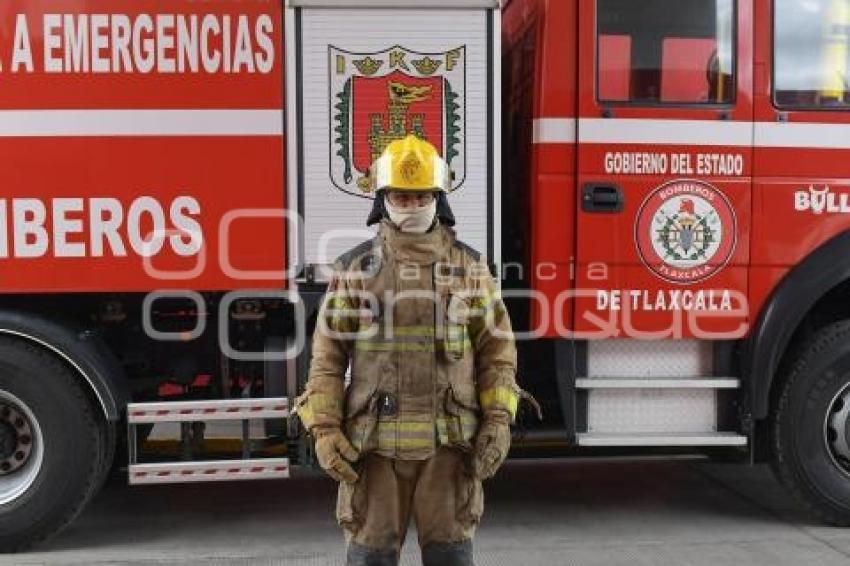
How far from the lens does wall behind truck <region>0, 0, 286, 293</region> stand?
4379 millimetres

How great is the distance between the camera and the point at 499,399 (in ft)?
9.86

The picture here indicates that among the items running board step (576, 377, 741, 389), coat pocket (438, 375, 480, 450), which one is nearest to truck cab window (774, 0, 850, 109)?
running board step (576, 377, 741, 389)

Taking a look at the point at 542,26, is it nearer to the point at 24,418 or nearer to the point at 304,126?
the point at 304,126

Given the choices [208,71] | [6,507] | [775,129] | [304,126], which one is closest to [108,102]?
[208,71]

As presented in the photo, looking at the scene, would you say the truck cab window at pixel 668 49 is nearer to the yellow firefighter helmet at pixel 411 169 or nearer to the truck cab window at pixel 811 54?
the truck cab window at pixel 811 54

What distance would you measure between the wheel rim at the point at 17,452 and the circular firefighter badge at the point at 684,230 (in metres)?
3.03

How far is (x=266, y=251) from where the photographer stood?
14.9ft

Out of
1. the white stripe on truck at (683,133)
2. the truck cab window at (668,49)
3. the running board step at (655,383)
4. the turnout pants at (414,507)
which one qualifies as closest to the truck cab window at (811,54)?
the white stripe on truck at (683,133)

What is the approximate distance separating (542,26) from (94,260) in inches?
93.7

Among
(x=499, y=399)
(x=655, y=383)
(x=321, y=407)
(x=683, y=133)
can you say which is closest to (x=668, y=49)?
(x=683, y=133)

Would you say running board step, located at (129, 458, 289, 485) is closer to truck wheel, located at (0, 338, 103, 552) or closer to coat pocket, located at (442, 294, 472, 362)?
truck wheel, located at (0, 338, 103, 552)

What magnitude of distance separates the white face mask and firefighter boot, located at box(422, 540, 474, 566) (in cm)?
100

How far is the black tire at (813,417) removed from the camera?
188 inches

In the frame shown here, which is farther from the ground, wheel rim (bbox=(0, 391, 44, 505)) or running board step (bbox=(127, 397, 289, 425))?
running board step (bbox=(127, 397, 289, 425))
